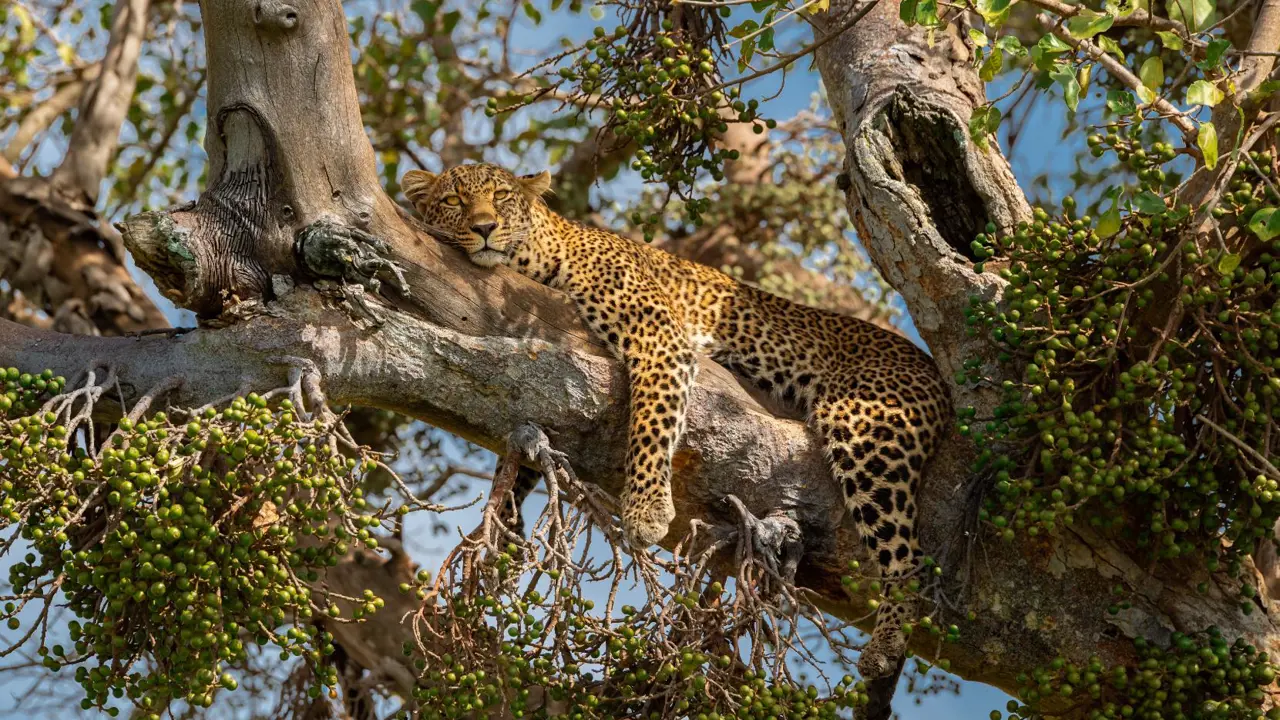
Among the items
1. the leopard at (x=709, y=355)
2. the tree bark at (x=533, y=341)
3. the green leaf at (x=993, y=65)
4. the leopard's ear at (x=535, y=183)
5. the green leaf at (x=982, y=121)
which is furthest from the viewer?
the leopard's ear at (x=535, y=183)

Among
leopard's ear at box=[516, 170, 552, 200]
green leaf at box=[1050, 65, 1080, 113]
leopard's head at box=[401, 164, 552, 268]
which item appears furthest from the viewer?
leopard's ear at box=[516, 170, 552, 200]

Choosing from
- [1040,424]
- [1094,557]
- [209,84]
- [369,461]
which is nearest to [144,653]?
[369,461]

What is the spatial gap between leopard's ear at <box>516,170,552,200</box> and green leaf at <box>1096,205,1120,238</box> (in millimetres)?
3459

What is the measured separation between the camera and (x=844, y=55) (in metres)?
7.36

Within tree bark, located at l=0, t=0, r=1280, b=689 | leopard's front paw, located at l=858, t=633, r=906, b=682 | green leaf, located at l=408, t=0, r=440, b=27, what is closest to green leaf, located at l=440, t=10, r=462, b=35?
green leaf, located at l=408, t=0, r=440, b=27

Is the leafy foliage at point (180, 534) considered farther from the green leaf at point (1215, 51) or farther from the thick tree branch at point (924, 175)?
the green leaf at point (1215, 51)

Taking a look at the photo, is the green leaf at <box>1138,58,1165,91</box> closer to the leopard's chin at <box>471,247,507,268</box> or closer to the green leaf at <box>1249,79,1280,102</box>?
the green leaf at <box>1249,79,1280,102</box>

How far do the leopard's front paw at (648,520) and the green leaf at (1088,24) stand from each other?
257 cm

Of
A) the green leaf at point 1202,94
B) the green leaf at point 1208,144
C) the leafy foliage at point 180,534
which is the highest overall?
the green leaf at point 1202,94

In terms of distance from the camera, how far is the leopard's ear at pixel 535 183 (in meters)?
8.02

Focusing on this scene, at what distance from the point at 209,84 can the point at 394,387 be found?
1.55 meters

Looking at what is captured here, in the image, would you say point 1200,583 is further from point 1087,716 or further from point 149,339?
point 149,339

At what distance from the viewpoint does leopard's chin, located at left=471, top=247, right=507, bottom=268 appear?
22.7ft

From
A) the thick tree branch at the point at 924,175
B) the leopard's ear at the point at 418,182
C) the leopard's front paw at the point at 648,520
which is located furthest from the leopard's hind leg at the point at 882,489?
the leopard's ear at the point at 418,182
